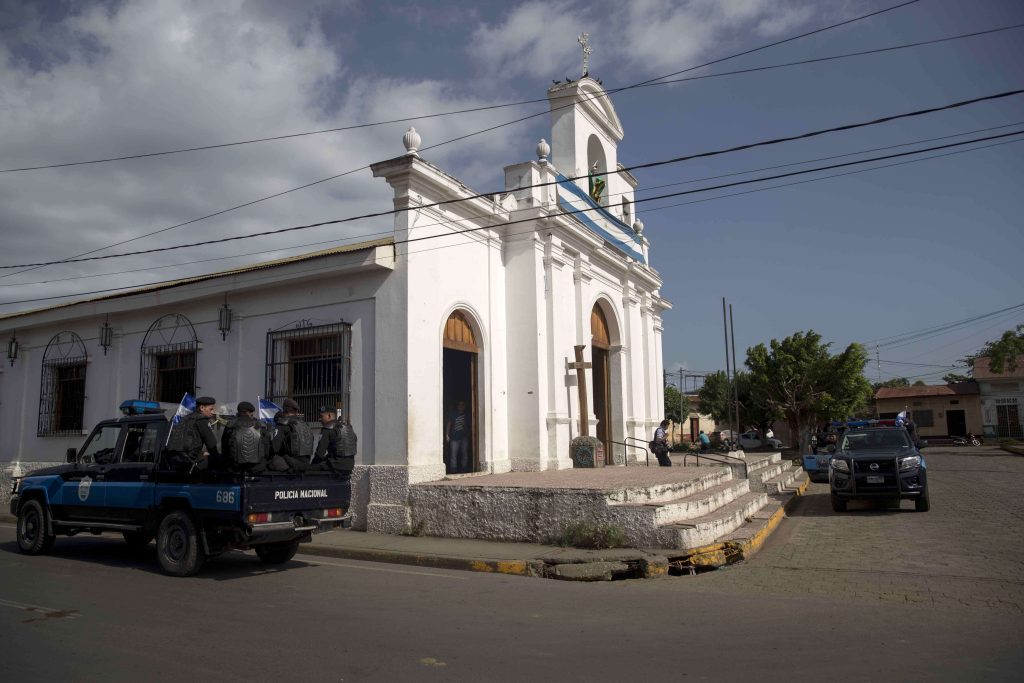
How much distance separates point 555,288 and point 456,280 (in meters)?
Result: 2.75

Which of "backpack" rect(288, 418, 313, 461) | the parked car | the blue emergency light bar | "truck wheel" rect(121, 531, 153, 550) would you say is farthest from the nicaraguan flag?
the parked car

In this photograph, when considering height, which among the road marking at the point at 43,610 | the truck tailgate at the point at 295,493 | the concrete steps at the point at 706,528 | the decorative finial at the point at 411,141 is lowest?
the road marking at the point at 43,610

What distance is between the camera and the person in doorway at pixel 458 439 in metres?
14.0

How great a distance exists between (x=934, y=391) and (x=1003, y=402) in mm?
4239

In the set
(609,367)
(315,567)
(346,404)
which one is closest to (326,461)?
(315,567)

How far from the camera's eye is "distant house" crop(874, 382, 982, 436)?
1961 inches

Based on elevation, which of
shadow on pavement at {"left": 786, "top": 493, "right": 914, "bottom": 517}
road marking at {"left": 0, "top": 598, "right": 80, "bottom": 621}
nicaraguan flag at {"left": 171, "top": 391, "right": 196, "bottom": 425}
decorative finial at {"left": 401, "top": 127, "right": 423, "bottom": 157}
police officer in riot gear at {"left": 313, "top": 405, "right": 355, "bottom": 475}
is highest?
decorative finial at {"left": 401, "top": 127, "right": 423, "bottom": 157}

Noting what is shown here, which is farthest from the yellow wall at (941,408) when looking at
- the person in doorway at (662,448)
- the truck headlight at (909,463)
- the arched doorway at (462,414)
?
the arched doorway at (462,414)

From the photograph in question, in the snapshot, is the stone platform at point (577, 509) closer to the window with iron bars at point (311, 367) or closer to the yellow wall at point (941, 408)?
the window with iron bars at point (311, 367)

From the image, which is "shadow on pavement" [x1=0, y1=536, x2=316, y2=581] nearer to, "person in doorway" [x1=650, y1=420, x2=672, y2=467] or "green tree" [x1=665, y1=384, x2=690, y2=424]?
"person in doorway" [x1=650, y1=420, x2=672, y2=467]

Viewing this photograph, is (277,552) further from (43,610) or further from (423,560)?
(43,610)

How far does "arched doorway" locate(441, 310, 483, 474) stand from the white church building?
0.06m

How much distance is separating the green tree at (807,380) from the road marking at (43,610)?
111 feet

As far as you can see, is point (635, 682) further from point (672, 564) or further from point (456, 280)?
point (456, 280)
